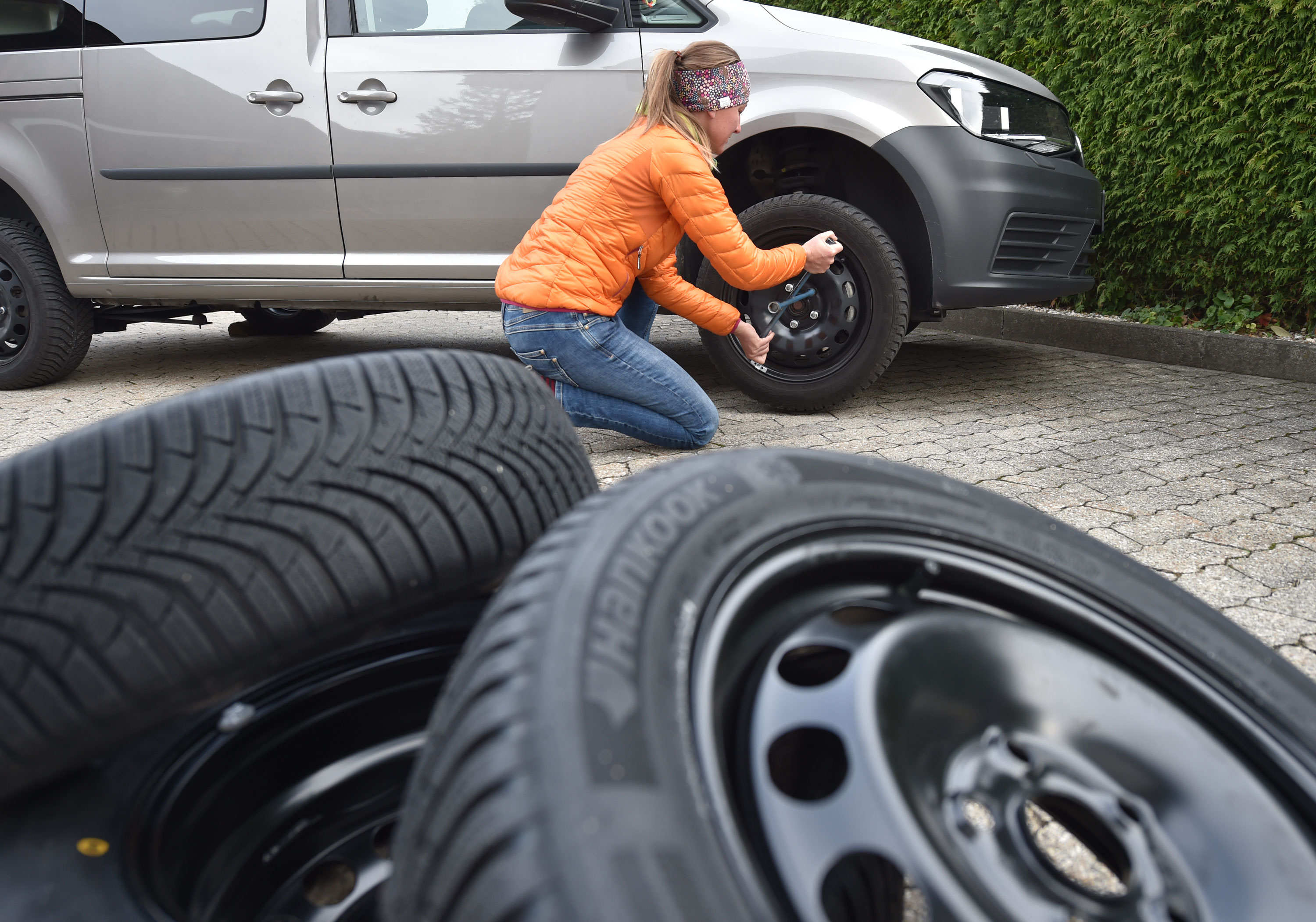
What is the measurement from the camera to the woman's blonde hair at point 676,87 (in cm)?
287

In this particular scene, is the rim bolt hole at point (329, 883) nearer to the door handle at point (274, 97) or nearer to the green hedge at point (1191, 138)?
the door handle at point (274, 97)

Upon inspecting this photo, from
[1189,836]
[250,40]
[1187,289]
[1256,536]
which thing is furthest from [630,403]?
[1187,289]

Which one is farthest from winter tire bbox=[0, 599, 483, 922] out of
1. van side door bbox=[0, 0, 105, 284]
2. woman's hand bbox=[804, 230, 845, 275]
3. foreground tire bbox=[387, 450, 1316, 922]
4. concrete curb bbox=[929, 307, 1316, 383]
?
concrete curb bbox=[929, 307, 1316, 383]

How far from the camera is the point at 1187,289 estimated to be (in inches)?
186

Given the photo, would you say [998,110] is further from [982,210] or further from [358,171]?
[358,171]

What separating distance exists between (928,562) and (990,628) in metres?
0.09

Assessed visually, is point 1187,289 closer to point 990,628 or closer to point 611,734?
point 990,628

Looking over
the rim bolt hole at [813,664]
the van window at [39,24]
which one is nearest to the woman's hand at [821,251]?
the rim bolt hole at [813,664]

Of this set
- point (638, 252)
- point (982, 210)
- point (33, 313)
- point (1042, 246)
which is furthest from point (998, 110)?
point (33, 313)

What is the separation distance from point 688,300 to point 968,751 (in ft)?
8.20

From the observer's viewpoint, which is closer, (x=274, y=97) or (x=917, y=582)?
(x=917, y=582)

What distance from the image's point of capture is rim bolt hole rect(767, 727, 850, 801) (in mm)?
800

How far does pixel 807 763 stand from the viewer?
81 centimetres

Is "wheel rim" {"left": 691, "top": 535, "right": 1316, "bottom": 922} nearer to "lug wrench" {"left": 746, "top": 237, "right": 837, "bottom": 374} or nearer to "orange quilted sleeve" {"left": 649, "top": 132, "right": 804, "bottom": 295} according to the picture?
"orange quilted sleeve" {"left": 649, "top": 132, "right": 804, "bottom": 295}
